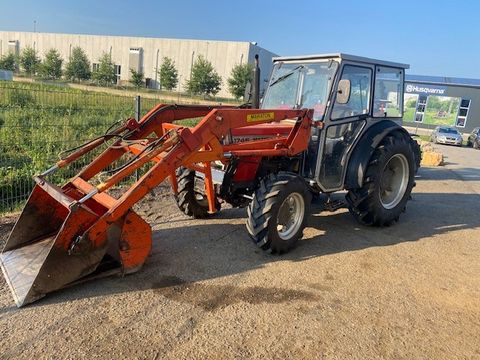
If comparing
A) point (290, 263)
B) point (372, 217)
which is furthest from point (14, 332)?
point (372, 217)

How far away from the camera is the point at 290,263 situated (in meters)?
4.74

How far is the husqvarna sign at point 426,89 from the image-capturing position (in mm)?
36875

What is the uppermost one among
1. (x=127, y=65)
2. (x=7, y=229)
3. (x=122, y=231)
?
(x=127, y=65)

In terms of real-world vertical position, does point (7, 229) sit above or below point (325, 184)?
below

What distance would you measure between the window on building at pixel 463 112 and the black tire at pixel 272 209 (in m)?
37.5

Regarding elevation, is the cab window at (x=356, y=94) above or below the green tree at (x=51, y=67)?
below

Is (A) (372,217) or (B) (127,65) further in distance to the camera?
(B) (127,65)

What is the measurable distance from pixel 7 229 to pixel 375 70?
5.30 m

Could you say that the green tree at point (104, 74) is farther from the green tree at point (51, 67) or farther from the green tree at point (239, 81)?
the green tree at point (239, 81)

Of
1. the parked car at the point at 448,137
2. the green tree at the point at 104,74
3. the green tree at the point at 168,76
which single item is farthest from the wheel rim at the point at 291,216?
the green tree at the point at 104,74

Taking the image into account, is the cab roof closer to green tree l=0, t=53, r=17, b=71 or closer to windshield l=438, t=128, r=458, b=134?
windshield l=438, t=128, r=458, b=134

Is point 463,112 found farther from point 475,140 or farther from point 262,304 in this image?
point 262,304

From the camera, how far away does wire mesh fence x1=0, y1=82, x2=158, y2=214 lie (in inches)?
240

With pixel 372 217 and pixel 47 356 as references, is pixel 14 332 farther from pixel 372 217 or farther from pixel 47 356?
pixel 372 217
